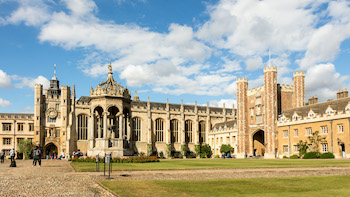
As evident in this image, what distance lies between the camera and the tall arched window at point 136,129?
229 feet

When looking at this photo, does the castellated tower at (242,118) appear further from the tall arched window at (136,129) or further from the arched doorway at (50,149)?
the arched doorway at (50,149)

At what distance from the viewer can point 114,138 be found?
117 feet

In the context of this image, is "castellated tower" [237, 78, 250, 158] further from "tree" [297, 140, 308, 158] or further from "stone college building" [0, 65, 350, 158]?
"tree" [297, 140, 308, 158]

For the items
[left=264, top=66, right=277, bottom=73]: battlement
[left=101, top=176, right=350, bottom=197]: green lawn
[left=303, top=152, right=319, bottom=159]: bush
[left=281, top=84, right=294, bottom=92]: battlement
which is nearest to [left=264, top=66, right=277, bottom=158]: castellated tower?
[left=264, top=66, right=277, bottom=73]: battlement

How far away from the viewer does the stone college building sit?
154 ft

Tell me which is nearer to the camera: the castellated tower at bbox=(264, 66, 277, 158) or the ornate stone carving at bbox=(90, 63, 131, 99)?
the ornate stone carving at bbox=(90, 63, 131, 99)

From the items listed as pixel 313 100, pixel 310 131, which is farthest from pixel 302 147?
pixel 313 100

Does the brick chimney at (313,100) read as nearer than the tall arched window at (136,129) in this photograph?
Yes

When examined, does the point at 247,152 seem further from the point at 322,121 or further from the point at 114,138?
the point at 114,138

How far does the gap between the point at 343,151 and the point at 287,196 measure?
38371 millimetres

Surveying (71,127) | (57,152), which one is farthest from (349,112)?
(57,152)

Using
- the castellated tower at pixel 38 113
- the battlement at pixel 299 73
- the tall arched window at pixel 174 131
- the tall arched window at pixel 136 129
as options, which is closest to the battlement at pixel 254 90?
the battlement at pixel 299 73

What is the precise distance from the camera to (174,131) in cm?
7506

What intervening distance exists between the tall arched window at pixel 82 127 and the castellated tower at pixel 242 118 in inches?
1189
